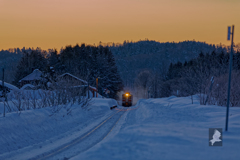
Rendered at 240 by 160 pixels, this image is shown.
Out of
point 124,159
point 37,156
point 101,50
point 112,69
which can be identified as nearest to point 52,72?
point 112,69

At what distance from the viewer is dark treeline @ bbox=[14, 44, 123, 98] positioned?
221 feet

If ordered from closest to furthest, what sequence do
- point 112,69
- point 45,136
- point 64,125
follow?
1. point 45,136
2. point 64,125
3. point 112,69

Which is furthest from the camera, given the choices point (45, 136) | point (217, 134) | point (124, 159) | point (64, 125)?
point (64, 125)

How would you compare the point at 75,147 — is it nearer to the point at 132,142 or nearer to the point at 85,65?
the point at 132,142

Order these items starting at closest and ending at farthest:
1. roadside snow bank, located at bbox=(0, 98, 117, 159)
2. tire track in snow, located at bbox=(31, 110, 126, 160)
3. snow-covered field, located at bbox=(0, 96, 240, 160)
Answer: snow-covered field, located at bbox=(0, 96, 240, 160) < tire track in snow, located at bbox=(31, 110, 126, 160) < roadside snow bank, located at bbox=(0, 98, 117, 159)

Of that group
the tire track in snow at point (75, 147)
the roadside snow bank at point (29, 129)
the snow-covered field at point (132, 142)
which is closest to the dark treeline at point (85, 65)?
the roadside snow bank at point (29, 129)

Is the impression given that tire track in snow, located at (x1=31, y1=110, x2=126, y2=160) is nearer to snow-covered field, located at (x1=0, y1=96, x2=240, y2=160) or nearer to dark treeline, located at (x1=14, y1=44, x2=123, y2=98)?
snow-covered field, located at (x1=0, y1=96, x2=240, y2=160)

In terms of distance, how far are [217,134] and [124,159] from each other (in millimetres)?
3749

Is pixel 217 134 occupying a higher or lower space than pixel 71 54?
lower

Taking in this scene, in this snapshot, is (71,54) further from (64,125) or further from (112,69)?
(64,125)

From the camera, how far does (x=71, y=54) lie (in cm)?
9181

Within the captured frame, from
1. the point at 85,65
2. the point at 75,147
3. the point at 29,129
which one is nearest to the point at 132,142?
the point at 75,147

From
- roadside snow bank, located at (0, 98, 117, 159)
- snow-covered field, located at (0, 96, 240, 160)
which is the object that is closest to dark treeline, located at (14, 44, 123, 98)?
roadside snow bank, located at (0, 98, 117, 159)

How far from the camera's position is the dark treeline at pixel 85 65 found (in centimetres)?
6750
